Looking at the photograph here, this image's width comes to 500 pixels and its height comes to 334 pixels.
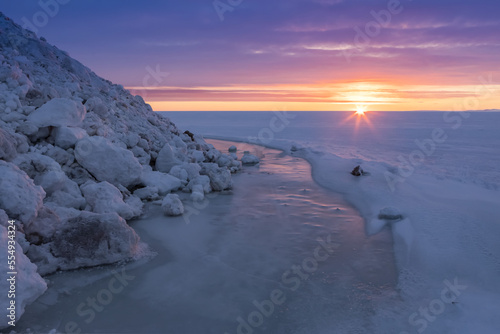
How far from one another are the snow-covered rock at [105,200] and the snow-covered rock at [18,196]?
4.82 feet

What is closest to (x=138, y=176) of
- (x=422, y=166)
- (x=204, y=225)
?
(x=204, y=225)

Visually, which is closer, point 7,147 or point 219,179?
point 7,147

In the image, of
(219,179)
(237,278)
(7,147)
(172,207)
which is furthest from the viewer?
(219,179)

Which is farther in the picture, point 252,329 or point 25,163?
point 25,163

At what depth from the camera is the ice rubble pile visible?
5.27 meters

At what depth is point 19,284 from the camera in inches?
154

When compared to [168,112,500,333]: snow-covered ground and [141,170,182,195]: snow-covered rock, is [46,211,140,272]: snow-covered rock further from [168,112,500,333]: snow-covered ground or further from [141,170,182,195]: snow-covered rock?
[168,112,500,333]: snow-covered ground

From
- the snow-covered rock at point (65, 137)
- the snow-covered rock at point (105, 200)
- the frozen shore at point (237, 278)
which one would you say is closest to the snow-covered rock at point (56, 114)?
the snow-covered rock at point (65, 137)

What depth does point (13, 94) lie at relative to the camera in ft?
29.2

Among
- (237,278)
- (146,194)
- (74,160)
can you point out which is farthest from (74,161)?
(237,278)

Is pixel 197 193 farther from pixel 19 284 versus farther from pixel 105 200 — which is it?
pixel 19 284

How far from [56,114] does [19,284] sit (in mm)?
5536

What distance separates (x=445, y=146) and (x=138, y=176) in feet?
65.3

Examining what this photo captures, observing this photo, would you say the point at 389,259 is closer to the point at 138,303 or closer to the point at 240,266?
the point at 240,266
